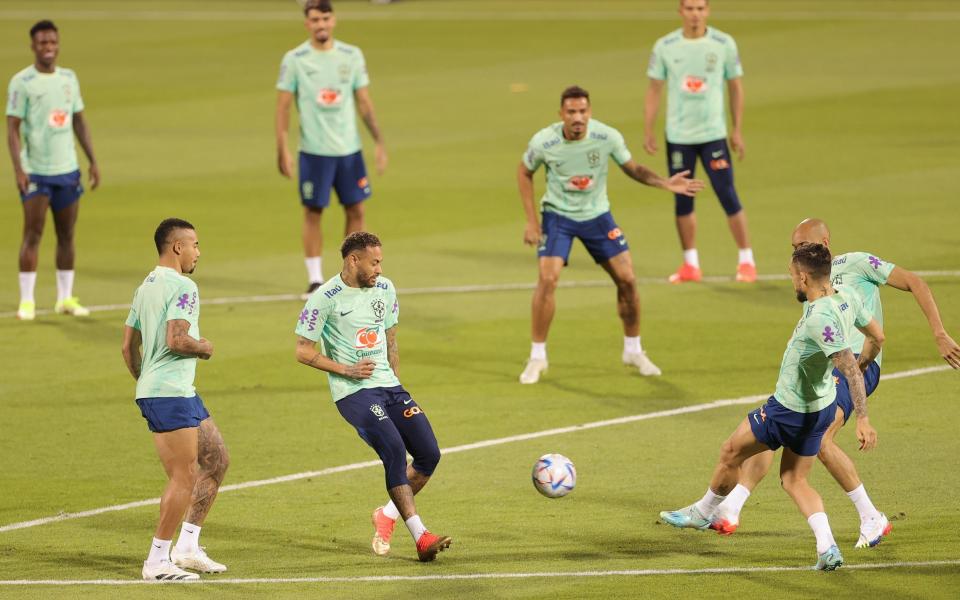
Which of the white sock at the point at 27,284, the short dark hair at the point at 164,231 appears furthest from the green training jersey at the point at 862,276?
the white sock at the point at 27,284

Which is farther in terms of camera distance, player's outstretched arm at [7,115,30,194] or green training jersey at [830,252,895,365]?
player's outstretched arm at [7,115,30,194]

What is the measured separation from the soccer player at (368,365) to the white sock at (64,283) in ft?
26.2

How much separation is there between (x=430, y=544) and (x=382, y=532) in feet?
1.70

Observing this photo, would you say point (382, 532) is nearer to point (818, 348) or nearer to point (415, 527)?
point (415, 527)

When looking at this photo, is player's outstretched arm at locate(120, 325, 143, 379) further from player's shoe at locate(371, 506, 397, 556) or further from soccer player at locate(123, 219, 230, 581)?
player's shoe at locate(371, 506, 397, 556)

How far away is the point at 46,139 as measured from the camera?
56.9 ft

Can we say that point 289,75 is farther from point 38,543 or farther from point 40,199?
point 38,543

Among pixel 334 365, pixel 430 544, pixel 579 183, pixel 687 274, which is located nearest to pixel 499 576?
pixel 430 544

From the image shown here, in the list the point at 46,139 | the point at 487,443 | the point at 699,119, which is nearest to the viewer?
the point at 487,443

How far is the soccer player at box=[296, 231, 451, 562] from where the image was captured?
10.3 meters

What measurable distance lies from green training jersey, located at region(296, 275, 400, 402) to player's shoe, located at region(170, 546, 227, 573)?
1259 millimetres

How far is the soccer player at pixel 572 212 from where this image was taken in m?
14.8

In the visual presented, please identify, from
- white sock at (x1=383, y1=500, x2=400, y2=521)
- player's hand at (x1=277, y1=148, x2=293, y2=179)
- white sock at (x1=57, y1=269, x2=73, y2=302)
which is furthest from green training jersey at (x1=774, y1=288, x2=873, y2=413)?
white sock at (x1=57, y1=269, x2=73, y2=302)

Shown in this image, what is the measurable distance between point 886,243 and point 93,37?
27912mm
